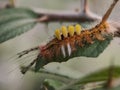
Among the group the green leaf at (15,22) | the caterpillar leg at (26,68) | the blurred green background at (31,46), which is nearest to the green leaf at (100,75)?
the caterpillar leg at (26,68)

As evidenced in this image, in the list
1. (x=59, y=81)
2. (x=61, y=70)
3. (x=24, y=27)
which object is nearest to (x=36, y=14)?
(x=24, y=27)

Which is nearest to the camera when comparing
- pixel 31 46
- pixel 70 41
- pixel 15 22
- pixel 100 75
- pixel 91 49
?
pixel 100 75

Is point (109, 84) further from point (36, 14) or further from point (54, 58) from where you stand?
point (36, 14)

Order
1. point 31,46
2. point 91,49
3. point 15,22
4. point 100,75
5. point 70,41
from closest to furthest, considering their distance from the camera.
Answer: point 100,75, point 91,49, point 70,41, point 15,22, point 31,46

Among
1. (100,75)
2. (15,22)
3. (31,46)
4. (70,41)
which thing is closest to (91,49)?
(70,41)

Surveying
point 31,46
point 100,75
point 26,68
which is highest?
point 100,75

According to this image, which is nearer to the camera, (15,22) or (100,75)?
(100,75)

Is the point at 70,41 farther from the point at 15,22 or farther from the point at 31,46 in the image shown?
the point at 31,46
